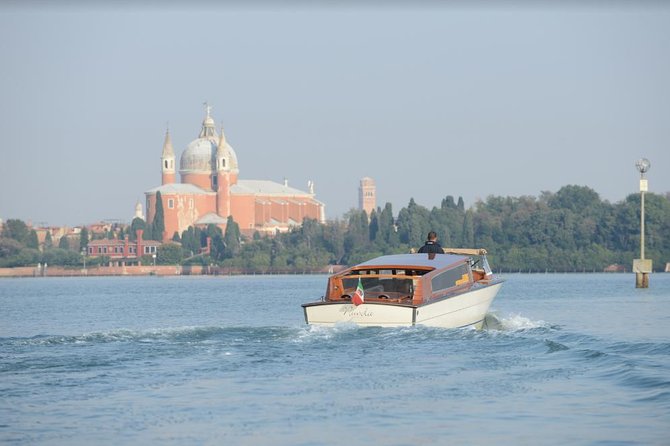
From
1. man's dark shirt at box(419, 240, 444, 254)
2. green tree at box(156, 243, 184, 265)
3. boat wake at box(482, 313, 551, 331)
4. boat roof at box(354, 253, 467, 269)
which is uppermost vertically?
green tree at box(156, 243, 184, 265)

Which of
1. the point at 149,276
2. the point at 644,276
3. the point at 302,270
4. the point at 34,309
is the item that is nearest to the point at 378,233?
the point at 302,270

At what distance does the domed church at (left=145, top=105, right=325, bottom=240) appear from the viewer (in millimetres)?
140750

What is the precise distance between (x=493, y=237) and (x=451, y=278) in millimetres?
89713

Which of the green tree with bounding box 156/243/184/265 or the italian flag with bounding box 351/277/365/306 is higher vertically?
the green tree with bounding box 156/243/184/265

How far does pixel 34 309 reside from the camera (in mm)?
46562

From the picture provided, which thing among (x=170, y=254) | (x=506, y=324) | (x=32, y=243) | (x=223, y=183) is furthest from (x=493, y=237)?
(x=506, y=324)

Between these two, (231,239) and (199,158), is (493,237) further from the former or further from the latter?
(199,158)

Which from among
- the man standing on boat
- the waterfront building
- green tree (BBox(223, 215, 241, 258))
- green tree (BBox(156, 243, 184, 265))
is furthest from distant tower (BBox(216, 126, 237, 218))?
the man standing on boat

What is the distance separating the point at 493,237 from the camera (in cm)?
11369

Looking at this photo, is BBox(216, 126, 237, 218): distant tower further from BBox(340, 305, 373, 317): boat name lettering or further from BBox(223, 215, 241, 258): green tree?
BBox(340, 305, 373, 317): boat name lettering

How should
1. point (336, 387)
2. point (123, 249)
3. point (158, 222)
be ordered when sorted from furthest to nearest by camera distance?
point (123, 249), point (158, 222), point (336, 387)

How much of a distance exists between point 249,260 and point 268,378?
352 ft

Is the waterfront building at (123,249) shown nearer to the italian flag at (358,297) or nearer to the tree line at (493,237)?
the tree line at (493,237)

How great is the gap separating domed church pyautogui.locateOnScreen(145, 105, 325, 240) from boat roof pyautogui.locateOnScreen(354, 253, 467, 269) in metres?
114
